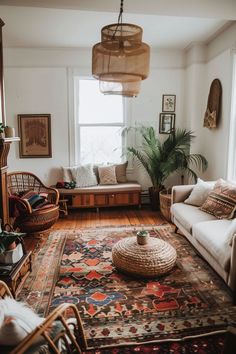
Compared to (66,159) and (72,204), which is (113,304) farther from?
(66,159)

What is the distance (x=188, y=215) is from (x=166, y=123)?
8.23 feet

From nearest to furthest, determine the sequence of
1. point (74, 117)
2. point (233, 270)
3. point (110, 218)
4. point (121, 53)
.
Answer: point (121, 53)
point (233, 270)
point (110, 218)
point (74, 117)

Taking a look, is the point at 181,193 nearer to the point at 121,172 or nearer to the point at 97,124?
the point at 121,172

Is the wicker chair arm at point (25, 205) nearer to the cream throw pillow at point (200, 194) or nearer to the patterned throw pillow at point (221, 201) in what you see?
the cream throw pillow at point (200, 194)

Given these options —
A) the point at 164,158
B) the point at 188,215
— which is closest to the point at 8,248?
the point at 188,215

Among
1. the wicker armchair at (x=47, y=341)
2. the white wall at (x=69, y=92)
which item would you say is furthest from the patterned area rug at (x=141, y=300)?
the white wall at (x=69, y=92)

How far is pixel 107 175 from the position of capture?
5090mm

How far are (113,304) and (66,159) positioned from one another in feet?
11.1

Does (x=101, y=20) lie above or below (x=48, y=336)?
above

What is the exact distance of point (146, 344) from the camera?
6.08 feet

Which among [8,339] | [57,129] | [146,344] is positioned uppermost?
[57,129]

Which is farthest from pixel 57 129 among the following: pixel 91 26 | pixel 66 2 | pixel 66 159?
pixel 66 2

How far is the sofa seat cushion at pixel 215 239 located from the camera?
234 cm

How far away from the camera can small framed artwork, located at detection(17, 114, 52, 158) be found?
5074mm
